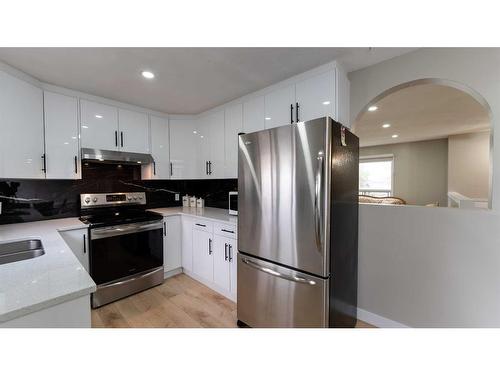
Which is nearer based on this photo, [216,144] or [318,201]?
[318,201]

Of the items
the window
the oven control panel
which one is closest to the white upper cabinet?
the oven control panel

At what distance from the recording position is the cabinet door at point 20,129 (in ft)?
5.69

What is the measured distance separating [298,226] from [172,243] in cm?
→ 194

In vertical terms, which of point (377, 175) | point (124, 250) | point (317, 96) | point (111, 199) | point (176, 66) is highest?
point (176, 66)

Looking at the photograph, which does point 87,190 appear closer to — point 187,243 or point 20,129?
point 20,129

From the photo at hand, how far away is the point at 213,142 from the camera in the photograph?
9.48 ft

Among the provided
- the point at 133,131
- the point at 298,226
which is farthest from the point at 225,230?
the point at 133,131

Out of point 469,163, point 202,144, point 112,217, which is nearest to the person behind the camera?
point 112,217

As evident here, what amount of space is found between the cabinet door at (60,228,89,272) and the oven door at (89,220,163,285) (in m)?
0.04

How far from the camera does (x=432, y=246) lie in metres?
1.64

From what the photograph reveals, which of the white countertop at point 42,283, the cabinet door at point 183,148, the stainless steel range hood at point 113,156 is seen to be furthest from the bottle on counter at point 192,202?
the white countertop at point 42,283

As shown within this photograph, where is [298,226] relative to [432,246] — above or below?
above

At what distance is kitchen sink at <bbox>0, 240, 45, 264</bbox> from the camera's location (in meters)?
1.46
